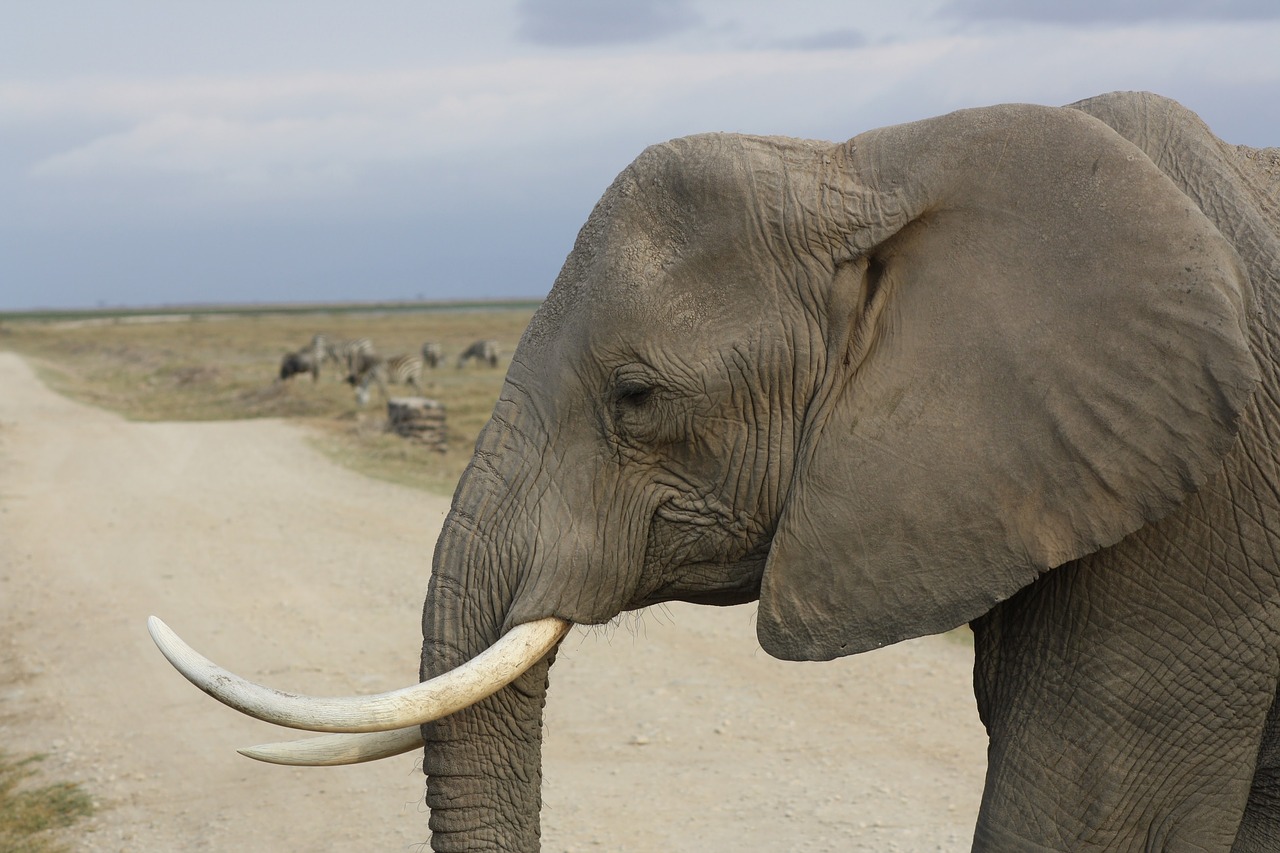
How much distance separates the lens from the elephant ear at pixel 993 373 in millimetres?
2555

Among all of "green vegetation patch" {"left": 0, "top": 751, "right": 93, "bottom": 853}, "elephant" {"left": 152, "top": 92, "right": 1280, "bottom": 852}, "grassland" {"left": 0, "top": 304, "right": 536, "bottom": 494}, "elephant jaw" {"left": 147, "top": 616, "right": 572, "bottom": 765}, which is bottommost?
"grassland" {"left": 0, "top": 304, "right": 536, "bottom": 494}

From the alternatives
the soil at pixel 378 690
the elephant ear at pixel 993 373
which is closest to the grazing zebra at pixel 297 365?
the soil at pixel 378 690

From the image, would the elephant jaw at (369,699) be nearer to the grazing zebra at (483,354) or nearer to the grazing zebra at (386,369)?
the grazing zebra at (386,369)

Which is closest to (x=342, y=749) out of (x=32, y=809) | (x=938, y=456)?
(x=938, y=456)

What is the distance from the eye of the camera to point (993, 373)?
267cm

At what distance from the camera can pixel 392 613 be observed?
9773 mm

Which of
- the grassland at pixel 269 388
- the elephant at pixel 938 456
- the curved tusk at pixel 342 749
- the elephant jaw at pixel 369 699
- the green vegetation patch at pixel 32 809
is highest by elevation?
the elephant at pixel 938 456

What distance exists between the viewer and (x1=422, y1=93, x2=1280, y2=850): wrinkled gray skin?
103 inches

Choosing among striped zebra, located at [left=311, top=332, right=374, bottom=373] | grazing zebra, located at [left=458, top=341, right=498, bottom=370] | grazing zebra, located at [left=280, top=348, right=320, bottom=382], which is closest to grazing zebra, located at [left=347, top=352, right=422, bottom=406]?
striped zebra, located at [left=311, top=332, right=374, bottom=373]

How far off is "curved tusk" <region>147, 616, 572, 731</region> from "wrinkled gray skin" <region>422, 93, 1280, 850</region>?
0.09m

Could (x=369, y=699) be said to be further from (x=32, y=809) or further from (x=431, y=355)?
(x=431, y=355)

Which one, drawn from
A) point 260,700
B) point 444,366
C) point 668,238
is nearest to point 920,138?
point 668,238

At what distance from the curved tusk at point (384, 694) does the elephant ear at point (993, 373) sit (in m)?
0.52

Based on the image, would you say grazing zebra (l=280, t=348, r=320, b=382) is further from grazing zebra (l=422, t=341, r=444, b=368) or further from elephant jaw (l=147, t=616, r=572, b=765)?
elephant jaw (l=147, t=616, r=572, b=765)
